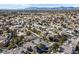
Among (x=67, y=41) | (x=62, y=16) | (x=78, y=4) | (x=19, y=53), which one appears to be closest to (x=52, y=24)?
(x=62, y=16)

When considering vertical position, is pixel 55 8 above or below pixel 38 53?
above

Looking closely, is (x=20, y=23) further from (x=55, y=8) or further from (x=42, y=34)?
(x=55, y=8)

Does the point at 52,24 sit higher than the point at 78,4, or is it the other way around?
the point at 78,4

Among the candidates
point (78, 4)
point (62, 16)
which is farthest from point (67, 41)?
point (78, 4)

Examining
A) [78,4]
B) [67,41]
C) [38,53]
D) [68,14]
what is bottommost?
[38,53]

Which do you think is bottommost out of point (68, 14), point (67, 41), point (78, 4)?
point (67, 41)

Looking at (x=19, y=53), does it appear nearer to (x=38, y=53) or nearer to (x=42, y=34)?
(x=38, y=53)
